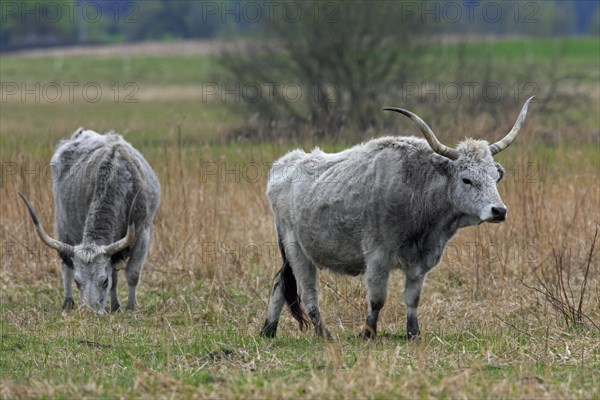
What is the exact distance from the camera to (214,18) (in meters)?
70.1

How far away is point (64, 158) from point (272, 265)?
2.68 metres

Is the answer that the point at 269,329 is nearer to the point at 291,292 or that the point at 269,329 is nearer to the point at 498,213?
the point at 291,292

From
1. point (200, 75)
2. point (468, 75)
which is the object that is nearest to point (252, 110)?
point (468, 75)

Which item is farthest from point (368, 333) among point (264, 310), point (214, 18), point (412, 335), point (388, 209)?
point (214, 18)

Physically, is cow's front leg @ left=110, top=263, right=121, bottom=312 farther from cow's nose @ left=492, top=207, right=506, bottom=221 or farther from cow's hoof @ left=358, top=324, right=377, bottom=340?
cow's nose @ left=492, top=207, right=506, bottom=221

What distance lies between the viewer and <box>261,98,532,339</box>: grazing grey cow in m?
8.66

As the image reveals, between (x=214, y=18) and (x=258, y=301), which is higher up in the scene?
(x=214, y=18)

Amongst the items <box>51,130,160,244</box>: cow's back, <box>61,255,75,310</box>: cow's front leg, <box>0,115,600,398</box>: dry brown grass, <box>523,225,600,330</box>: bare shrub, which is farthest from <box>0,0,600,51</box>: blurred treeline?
<box>523,225,600,330</box>: bare shrub

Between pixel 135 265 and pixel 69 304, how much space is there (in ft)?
2.73

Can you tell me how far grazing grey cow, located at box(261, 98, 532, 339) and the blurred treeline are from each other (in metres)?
12.5

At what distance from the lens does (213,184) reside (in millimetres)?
14703

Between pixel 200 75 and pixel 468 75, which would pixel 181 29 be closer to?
pixel 200 75

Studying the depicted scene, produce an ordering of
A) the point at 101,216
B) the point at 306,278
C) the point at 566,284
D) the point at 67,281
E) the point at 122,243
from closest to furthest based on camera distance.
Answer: the point at 306,278 → the point at 122,243 → the point at 101,216 → the point at 566,284 → the point at 67,281

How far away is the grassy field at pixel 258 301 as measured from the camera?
6.97 m
